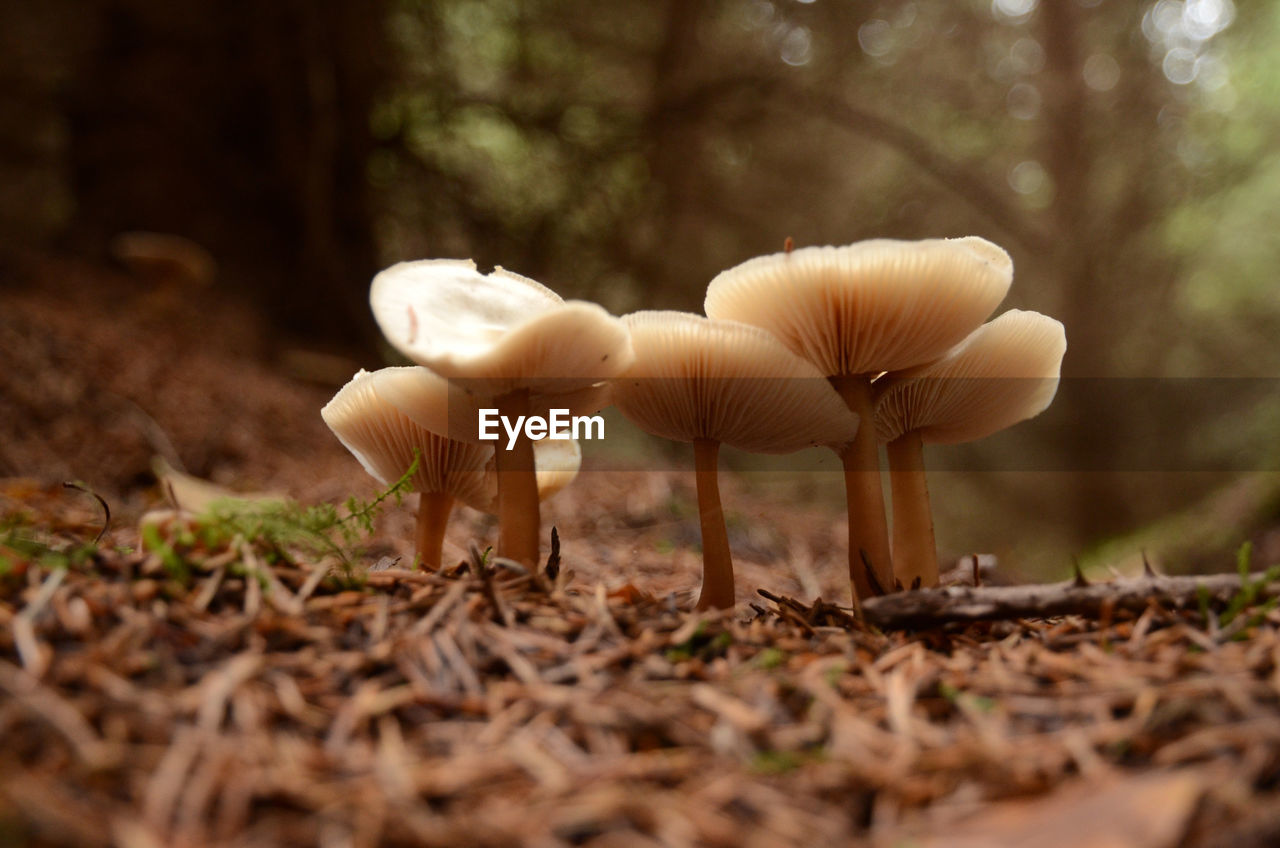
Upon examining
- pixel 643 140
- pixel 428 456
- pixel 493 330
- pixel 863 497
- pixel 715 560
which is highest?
pixel 643 140

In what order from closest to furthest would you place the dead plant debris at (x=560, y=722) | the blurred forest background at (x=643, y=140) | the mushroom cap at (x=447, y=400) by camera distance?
1. the dead plant debris at (x=560, y=722)
2. the mushroom cap at (x=447, y=400)
3. the blurred forest background at (x=643, y=140)

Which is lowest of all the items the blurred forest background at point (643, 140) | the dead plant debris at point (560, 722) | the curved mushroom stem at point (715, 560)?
the dead plant debris at point (560, 722)

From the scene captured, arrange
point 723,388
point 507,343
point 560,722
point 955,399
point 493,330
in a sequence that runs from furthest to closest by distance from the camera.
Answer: point 955,399 → point 723,388 → point 493,330 → point 507,343 → point 560,722

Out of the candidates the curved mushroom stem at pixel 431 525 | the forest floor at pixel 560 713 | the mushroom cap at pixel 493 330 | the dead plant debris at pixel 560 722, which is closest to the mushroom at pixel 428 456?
the curved mushroom stem at pixel 431 525

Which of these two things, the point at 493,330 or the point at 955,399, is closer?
the point at 493,330

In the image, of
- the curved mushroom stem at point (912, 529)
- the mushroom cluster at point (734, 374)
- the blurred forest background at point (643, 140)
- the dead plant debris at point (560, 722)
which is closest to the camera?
the dead plant debris at point (560, 722)

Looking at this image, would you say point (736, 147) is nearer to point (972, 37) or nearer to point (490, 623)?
point (972, 37)

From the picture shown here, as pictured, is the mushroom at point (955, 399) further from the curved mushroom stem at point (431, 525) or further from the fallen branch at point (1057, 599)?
the curved mushroom stem at point (431, 525)

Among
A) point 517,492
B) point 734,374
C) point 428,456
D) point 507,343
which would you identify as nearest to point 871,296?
point 734,374

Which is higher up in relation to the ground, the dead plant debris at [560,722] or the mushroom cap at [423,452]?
the mushroom cap at [423,452]

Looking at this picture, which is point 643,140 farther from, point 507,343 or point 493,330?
point 507,343
